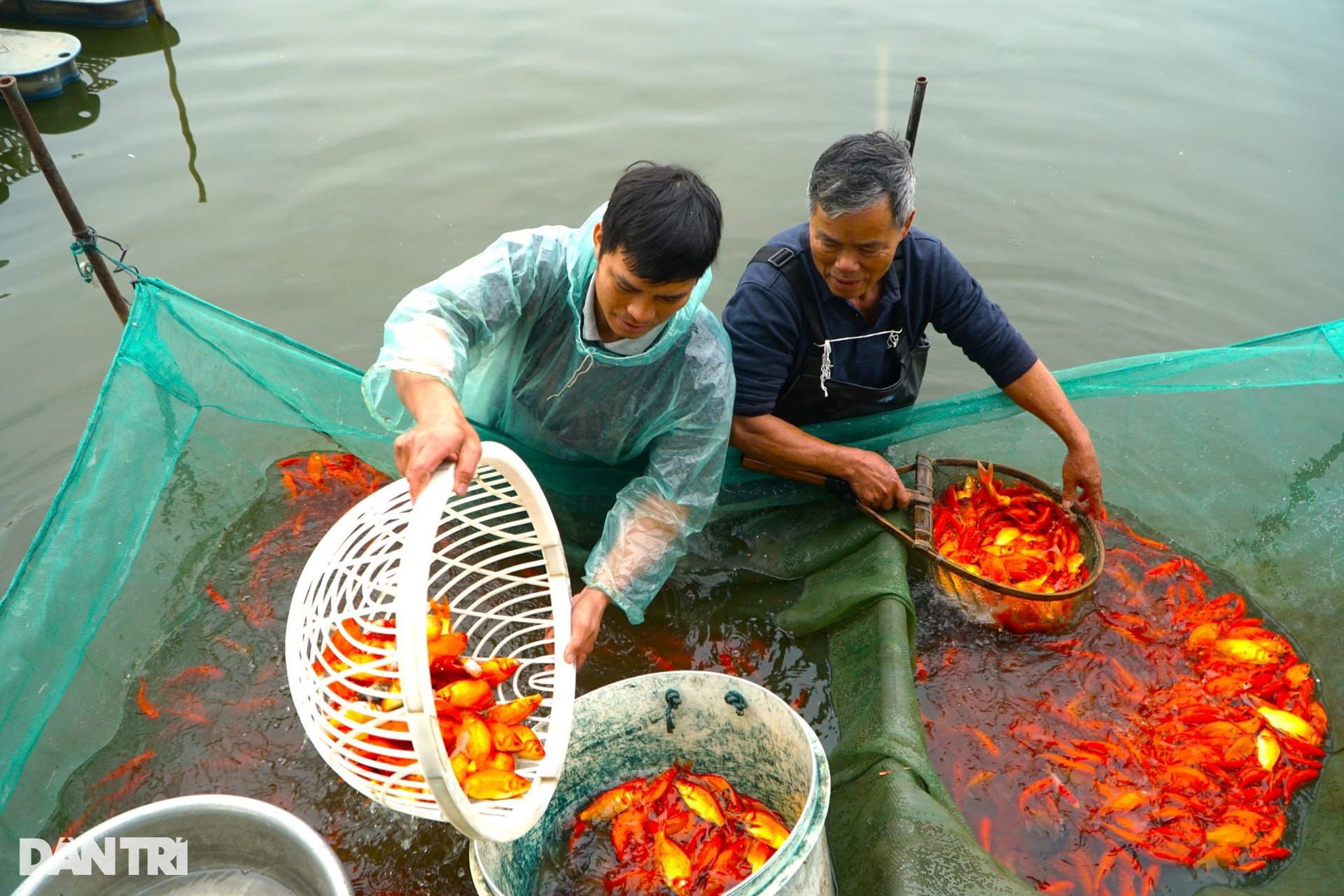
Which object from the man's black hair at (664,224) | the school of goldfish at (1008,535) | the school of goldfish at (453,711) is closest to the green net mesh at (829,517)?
the school of goldfish at (1008,535)

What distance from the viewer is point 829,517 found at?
3332 mm

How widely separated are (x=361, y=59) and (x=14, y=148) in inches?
97.4

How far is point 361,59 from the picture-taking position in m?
7.49

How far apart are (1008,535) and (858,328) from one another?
0.92m

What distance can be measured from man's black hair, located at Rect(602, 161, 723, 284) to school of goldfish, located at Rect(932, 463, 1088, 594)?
1.59 meters

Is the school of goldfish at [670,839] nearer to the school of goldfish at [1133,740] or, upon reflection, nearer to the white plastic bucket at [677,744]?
the white plastic bucket at [677,744]

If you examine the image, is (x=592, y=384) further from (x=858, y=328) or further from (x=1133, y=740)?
(x=1133, y=740)

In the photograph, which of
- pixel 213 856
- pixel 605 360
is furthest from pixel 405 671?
pixel 605 360

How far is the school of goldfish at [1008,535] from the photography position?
10.7 ft

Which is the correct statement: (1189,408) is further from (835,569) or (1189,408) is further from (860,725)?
(860,725)

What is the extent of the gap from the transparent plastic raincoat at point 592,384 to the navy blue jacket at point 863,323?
0.94ft

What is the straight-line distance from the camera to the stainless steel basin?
77.8 inches

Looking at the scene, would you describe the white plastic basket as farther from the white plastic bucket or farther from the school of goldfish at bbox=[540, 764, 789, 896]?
the school of goldfish at bbox=[540, 764, 789, 896]

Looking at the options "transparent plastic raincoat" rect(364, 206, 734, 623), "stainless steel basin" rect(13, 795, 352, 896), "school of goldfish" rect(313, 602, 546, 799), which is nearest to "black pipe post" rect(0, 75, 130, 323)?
"transparent plastic raincoat" rect(364, 206, 734, 623)
